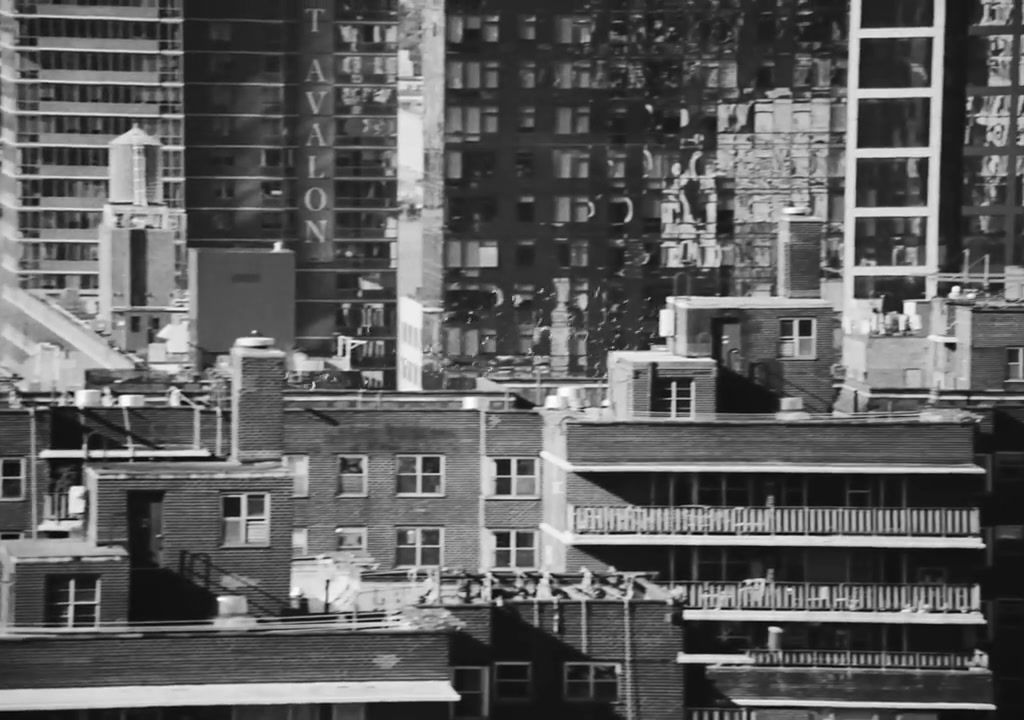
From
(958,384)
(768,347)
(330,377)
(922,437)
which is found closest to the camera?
→ (922,437)

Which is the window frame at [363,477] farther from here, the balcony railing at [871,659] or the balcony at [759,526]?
A: the balcony railing at [871,659]

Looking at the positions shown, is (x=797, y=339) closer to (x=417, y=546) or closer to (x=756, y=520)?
(x=756, y=520)

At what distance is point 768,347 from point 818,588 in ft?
26.5

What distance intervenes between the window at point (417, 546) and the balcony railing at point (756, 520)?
9191 millimetres

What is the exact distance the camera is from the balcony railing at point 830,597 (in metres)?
95.4

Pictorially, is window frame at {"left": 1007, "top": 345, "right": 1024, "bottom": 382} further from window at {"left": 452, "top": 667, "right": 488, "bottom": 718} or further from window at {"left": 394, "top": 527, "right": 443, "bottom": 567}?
window at {"left": 452, "top": 667, "right": 488, "bottom": 718}

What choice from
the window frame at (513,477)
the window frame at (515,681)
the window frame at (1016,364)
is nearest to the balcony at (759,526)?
the window frame at (513,477)

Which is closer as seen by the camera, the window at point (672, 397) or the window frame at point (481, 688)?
the window frame at point (481, 688)

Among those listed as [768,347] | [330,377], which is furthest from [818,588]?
[330,377]

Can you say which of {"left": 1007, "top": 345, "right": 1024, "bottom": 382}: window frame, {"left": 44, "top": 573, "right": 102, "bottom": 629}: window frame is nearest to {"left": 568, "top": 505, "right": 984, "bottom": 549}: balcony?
{"left": 1007, "top": 345, "right": 1024, "bottom": 382}: window frame

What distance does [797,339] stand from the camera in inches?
4026

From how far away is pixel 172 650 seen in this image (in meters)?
77.6

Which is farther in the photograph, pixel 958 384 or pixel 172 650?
pixel 958 384

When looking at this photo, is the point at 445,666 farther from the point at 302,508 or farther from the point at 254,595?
the point at 302,508
